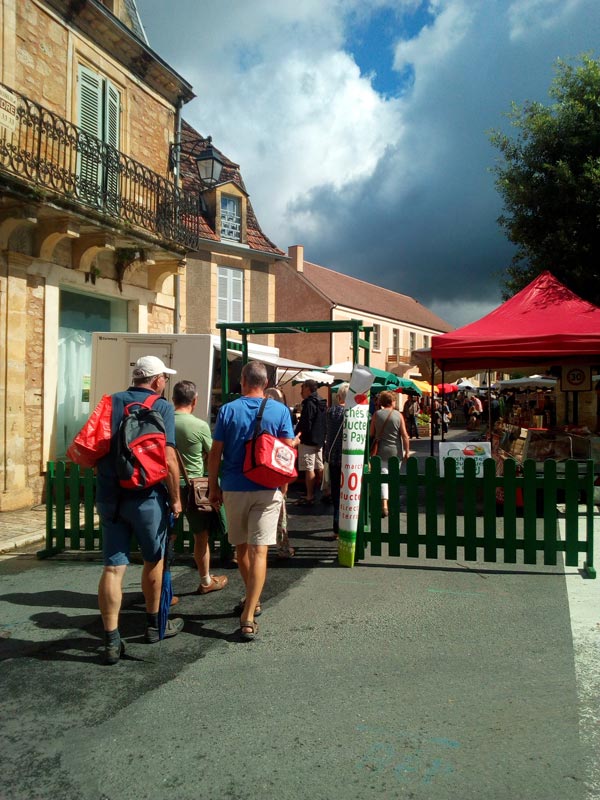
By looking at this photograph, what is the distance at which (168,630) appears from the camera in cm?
444

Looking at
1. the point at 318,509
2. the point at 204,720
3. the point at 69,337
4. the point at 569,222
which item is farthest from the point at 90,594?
the point at 569,222

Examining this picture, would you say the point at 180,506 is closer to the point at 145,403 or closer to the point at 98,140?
the point at 145,403

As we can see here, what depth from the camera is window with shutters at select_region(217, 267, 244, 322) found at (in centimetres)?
2411

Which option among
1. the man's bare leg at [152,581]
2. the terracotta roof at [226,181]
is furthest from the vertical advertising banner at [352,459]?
the terracotta roof at [226,181]

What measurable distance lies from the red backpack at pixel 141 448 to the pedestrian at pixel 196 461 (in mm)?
1316

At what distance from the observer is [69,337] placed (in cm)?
1138

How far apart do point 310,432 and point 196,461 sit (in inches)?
170

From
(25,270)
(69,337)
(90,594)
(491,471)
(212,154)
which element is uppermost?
(212,154)

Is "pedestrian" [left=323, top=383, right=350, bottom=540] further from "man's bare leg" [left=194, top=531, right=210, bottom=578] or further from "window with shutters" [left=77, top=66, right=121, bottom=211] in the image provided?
"window with shutters" [left=77, top=66, right=121, bottom=211]

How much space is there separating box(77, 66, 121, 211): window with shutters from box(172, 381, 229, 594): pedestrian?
6.41 metres

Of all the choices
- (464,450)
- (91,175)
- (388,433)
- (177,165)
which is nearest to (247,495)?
(464,450)

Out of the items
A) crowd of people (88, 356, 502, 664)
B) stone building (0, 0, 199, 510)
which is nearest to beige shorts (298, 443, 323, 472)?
stone building (0, 0, 199, 510)

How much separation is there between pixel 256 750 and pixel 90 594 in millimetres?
2998

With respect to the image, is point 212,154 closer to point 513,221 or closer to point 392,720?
point 513,221
